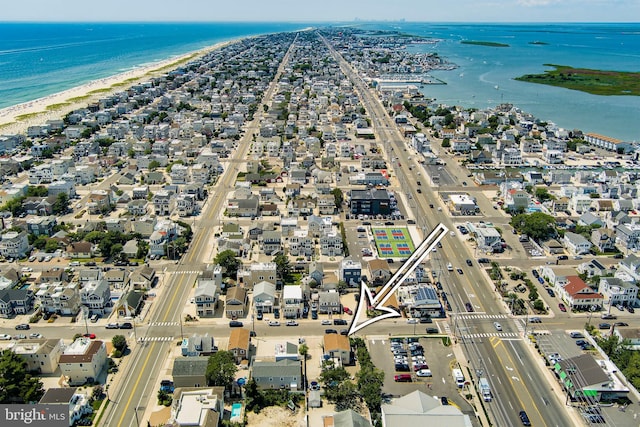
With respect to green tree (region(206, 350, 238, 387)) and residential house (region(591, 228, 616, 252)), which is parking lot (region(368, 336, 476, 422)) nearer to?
green tree (region(206, 350, 238, 387))

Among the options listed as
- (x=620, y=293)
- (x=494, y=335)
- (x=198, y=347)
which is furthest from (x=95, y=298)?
(x=620, y=293)

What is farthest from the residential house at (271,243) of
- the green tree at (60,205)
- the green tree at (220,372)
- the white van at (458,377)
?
the green tree at (60,205)

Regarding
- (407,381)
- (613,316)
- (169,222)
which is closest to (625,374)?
(613,316)

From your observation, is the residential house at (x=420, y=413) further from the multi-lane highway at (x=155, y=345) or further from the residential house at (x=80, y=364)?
the residential house at (x=80, y=364)

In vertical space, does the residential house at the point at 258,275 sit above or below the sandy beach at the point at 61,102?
above

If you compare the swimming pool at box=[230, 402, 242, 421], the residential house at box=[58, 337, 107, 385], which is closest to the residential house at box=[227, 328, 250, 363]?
the swimming pool at box=[230, 402, 242, 421]
